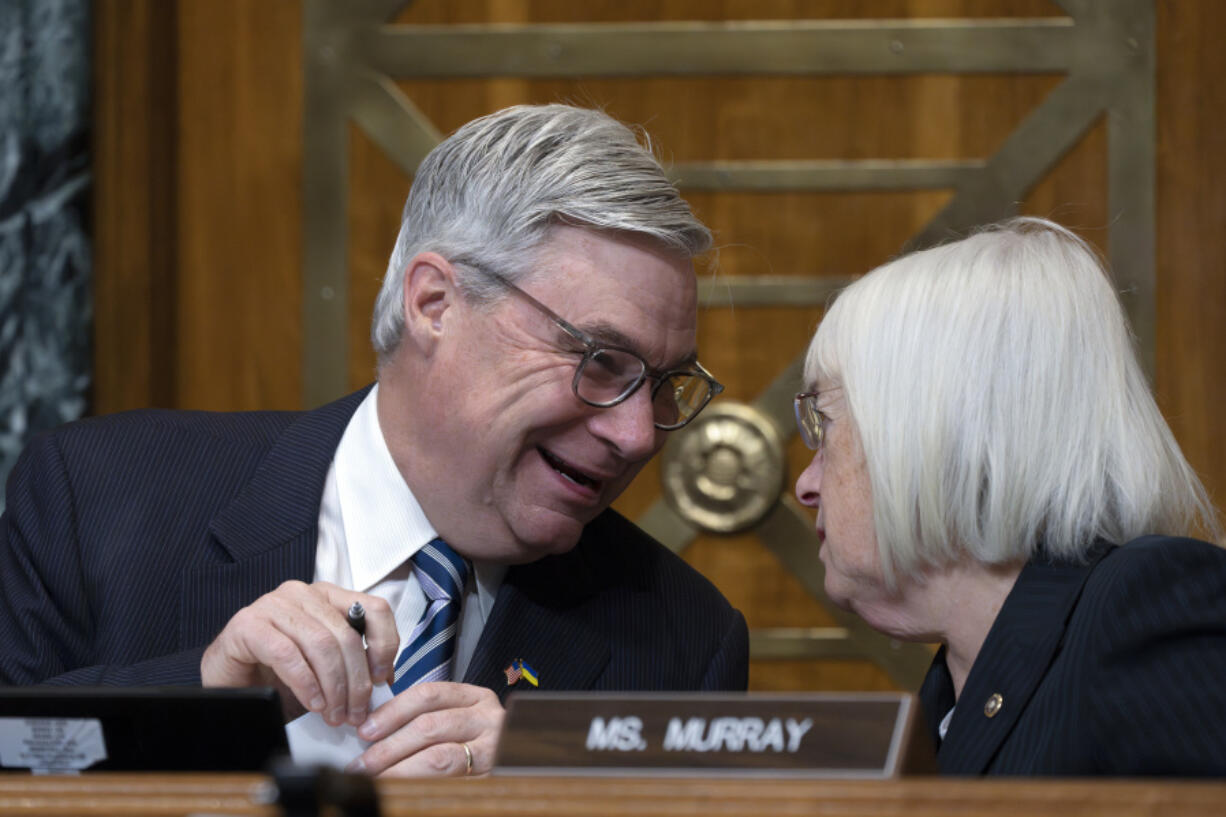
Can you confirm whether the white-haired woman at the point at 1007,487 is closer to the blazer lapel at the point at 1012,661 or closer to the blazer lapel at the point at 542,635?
the blazer lapel at the point at 1012,661

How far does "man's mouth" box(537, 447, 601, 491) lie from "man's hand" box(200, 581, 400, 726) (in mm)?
461

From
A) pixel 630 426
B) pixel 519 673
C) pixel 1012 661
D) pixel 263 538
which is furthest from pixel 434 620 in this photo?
pixel 1012 661

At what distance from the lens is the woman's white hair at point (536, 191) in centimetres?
179

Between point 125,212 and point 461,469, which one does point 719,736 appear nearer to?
point 461,469

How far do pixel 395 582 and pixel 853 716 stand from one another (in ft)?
3.38

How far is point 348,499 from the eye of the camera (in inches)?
73.5

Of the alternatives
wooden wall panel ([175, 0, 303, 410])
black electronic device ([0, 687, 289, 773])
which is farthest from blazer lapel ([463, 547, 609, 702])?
wooden wall panel ([175, 0, 303, 410])

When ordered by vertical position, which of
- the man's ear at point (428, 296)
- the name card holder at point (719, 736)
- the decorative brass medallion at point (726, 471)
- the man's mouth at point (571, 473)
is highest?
the man's ear at point (428, 296)

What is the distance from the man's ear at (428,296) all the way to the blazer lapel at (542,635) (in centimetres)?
35

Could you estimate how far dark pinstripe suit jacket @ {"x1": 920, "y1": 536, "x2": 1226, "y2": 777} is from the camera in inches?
47.5

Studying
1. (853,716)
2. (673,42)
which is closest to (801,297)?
(673,42)

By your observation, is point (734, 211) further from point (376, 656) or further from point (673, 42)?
point (376, 656)

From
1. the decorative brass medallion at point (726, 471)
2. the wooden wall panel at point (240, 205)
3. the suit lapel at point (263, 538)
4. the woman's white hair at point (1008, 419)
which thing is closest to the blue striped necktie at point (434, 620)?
the suit lapel at point (263, 538)

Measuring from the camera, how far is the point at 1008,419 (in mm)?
1446
